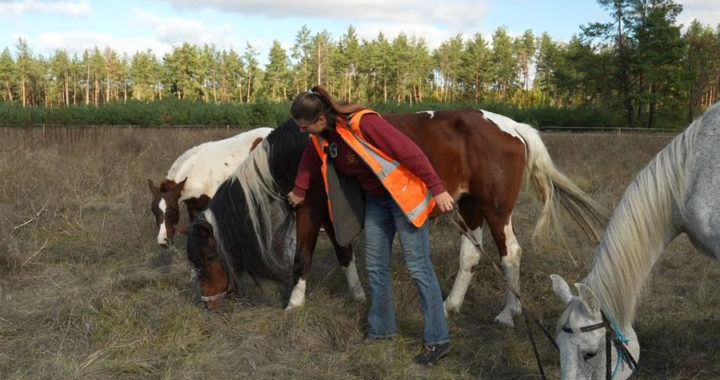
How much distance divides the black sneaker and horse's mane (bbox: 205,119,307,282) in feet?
4.61

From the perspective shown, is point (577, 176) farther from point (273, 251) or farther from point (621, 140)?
point (273, 251)

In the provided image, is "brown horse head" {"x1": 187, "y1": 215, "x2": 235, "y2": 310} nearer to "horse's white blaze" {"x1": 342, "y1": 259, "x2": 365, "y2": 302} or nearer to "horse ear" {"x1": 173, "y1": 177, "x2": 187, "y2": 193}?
"horse's white blaze" {"x1": 342, "y1": 259, "x2": 365, "y2": 302}

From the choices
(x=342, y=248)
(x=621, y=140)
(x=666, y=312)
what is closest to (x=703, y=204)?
(x=666, y=312)

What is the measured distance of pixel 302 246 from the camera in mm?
4320

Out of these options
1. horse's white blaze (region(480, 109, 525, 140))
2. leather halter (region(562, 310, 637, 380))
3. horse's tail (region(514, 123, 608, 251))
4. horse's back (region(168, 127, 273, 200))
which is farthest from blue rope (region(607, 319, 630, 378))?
horse's back (region(168, 127, 273, 200))

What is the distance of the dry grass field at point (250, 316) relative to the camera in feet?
11.2

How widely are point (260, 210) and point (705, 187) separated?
2.99 m

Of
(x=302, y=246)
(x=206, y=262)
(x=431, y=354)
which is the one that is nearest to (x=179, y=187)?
(x=206, y=262)

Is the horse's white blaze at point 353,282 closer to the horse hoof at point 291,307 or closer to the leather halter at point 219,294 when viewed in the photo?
the horse hoof at point 291,307

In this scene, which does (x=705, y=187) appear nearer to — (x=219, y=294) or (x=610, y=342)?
(x=610, y=342)

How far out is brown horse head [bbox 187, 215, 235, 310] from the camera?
418 cm

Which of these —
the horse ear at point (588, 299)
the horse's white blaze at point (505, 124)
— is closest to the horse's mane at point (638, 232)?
the horse ear at point (588, 299)

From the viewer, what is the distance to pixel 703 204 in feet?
8.66

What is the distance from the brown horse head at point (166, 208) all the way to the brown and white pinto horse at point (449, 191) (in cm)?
195
